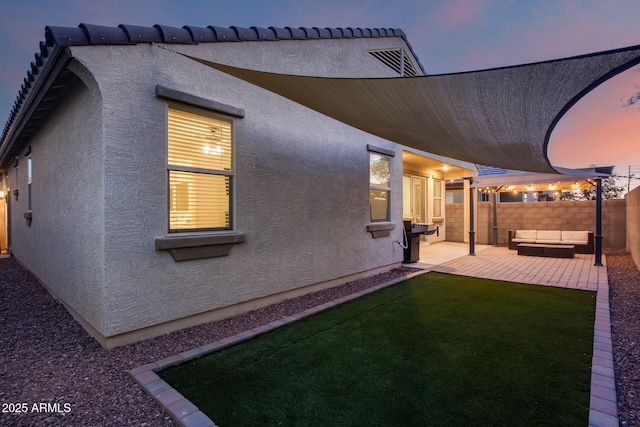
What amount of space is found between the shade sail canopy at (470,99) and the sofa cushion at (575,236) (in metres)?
9.52

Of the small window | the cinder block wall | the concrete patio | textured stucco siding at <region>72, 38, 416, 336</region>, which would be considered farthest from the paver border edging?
the cinder block wall

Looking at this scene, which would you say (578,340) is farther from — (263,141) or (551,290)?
(263,141)

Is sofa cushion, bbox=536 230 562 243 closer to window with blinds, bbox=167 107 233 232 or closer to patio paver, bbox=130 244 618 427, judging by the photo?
patio paver, bbox=130 244 618 427

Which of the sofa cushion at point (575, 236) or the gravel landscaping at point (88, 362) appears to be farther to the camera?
the sofa cushion at point (575, 236)

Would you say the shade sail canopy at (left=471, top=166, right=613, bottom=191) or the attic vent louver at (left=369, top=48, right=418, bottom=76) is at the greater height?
the attic vent louver at (left=369, top=48, right=418, bottom=76)

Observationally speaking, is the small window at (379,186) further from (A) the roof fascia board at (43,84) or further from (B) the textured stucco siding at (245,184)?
(A) the roof fascia board at (43,84)

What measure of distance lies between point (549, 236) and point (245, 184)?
12685 mm

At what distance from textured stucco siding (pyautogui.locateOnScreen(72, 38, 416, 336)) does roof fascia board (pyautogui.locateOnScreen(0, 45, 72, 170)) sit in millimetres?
348

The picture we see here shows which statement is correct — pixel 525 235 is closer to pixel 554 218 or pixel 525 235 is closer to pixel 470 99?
pixel 554 218

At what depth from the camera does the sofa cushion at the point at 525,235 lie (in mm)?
12666

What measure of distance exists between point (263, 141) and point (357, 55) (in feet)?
12.4

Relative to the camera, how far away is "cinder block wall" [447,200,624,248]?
1263 centimetres

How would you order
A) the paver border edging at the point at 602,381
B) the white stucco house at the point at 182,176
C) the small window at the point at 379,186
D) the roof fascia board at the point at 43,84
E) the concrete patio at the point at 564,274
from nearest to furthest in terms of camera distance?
the paver border edging at the point at 602,381, the concrete patio at the point at 564,274, the roof fascia board at the point at 43,84, the white stucco house at the point at 182,176, the small window at the point at 379,186

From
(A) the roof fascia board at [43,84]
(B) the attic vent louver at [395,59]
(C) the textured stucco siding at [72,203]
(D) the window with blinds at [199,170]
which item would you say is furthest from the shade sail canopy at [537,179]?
(A) the roof fascia board at [43,84]
